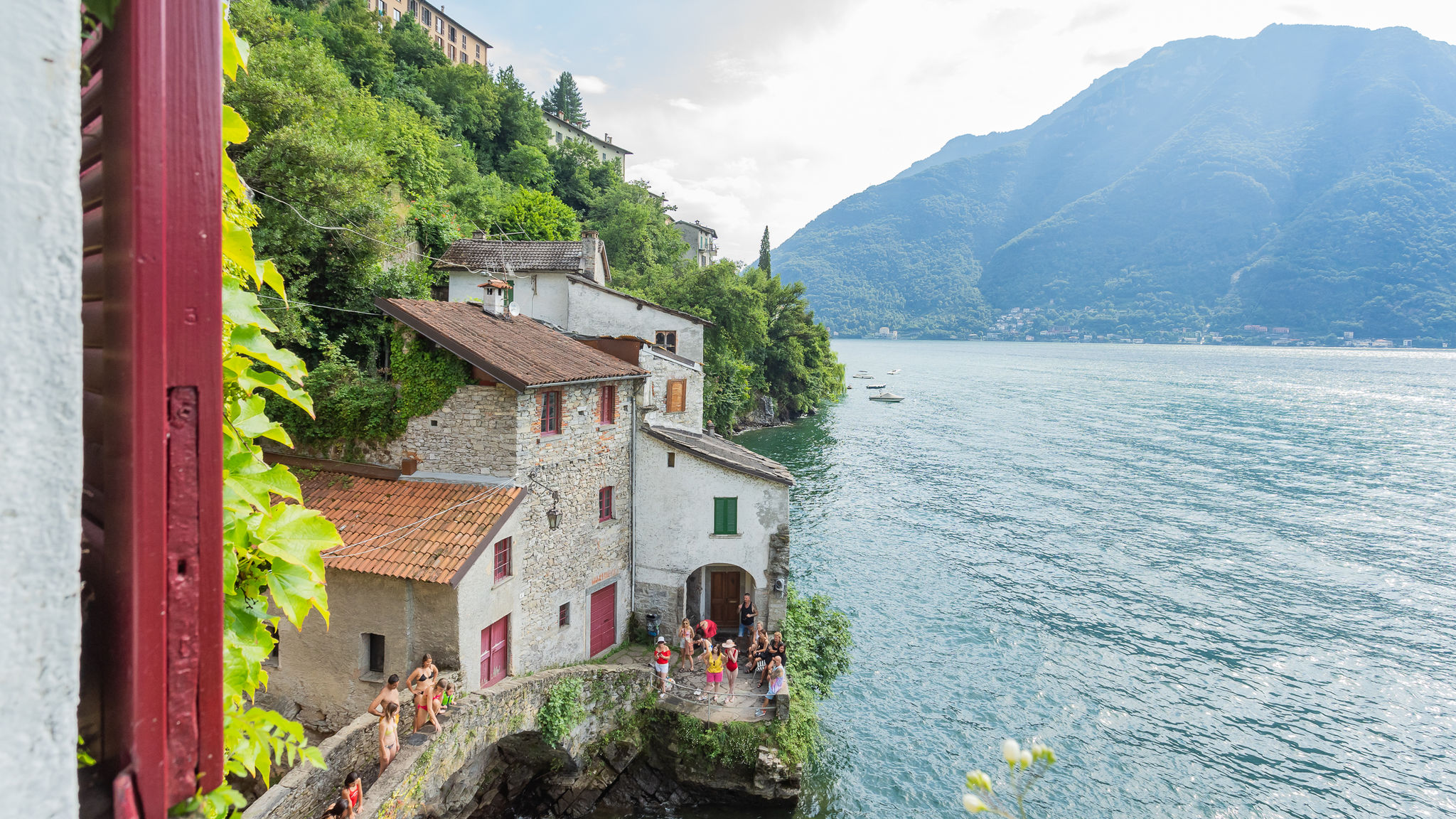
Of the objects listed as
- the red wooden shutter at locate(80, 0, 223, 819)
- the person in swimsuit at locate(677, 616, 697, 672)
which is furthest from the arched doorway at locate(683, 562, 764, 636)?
the red wooden shutter at locate(80, 0, 223, 819)

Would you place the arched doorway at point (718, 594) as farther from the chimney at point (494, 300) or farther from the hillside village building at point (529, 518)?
the chimney at point (494, 300)

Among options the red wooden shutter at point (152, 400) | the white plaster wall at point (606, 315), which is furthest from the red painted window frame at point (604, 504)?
the red wooden shutter at point (152, 400)

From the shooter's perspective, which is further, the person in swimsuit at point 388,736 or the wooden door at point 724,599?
the wooden door at point 724,599

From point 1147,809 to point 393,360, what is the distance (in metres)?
24.1

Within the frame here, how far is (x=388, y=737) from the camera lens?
13.7m

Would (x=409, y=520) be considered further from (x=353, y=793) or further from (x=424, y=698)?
(x=353, y=793)

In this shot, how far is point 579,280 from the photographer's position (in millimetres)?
28531

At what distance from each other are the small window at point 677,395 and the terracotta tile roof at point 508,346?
3096mm

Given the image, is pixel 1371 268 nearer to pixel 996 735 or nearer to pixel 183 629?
pixel 996 735

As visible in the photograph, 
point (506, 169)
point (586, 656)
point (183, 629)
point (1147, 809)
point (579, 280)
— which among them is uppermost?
point (506, 169)

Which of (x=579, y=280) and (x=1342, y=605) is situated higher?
(x=579, y=280)

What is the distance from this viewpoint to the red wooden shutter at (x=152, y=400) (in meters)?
1.35

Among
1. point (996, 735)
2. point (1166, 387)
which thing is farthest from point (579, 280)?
point (1166, 387)

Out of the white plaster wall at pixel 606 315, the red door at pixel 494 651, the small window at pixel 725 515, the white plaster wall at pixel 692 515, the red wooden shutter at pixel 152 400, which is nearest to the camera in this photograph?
the red wooden shutter at pixel 152 400
